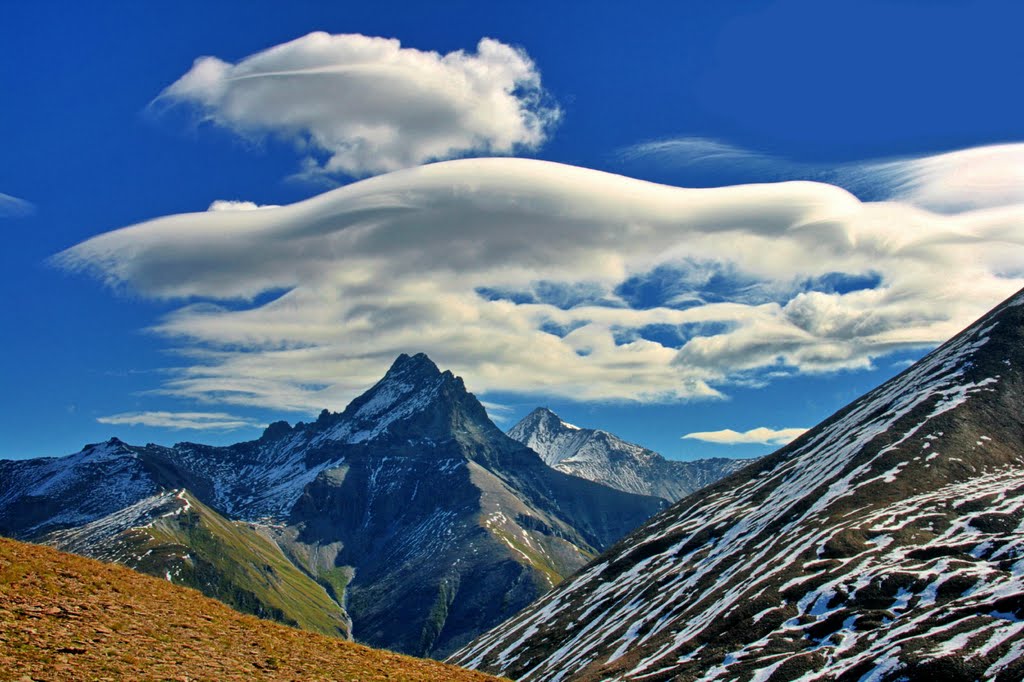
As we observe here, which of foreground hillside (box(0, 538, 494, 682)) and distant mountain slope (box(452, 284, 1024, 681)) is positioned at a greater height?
foreground hillside (box(0, 538, 494, 682))

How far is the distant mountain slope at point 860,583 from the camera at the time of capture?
8925cm

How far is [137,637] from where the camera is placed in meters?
42.5

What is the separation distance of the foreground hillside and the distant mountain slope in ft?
192

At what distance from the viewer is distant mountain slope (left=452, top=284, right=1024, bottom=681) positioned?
89.2 meters

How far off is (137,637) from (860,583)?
345ft

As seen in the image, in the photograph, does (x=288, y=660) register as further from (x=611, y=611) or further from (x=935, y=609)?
(x=611, y=611)

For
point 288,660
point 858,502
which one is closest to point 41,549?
point 288,660

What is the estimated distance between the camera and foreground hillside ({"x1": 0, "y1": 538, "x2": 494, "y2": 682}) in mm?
37750

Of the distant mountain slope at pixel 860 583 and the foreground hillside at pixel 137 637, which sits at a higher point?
the foreground hillside at pixel 137 637

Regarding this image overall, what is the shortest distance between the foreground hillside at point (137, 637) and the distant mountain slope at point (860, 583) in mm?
58645

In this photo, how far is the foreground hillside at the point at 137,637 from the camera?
124 feet

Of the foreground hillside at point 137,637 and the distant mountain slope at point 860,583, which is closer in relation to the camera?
the foreground hillside at point 137,637

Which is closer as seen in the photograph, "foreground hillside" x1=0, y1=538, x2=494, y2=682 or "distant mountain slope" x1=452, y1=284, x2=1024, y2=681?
"foreground hillside" x1=0, y1=538, x2=494, y2=682

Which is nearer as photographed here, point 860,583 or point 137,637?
point 137,637
